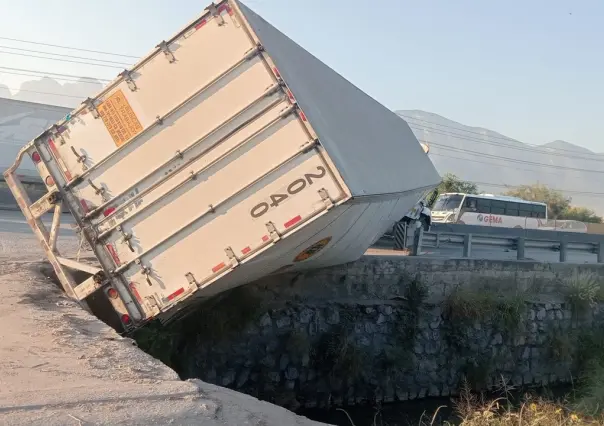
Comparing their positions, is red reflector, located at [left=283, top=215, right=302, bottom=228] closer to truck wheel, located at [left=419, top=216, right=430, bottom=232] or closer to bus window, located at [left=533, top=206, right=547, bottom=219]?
truck wheel, located at [left=419, top=216, right=430, bottom=232]

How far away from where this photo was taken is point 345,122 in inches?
309

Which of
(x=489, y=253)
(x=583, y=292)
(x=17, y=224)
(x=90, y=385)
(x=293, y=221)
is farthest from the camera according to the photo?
(x=489, y=253)

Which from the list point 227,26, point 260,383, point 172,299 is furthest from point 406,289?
point 227,26

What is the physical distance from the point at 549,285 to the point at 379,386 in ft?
18.9

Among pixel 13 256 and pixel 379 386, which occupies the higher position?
pixel 13 256

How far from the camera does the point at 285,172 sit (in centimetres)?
595

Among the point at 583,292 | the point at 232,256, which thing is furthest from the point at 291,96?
the point at 583,292

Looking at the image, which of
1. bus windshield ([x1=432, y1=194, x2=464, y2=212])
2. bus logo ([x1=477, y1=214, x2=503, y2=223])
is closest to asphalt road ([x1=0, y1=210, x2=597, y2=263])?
bus logo ([x1=477, y1=214, x2=503, y2=223])

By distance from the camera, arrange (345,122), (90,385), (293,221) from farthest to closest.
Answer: (345,122) < (293,221) < (90,385)

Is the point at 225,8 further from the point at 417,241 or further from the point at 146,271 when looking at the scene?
the point at 417,241

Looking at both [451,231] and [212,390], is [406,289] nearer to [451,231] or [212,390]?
[451,231]

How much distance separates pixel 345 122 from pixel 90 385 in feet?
16.6

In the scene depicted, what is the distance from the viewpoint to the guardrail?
1352cm

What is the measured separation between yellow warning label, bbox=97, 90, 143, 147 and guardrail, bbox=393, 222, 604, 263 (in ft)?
26.9
